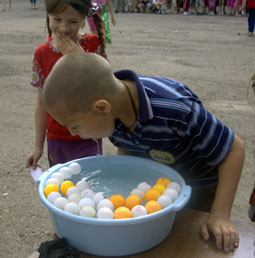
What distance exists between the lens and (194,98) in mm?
1415

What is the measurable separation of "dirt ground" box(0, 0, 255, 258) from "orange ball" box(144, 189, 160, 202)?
4.37 feet

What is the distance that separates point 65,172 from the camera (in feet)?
4.70

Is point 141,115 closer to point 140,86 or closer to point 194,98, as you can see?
point 140,86

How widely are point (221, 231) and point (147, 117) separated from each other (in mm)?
459

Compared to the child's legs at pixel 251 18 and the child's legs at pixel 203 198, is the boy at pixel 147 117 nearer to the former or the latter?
the child's legs at pixel 203 198

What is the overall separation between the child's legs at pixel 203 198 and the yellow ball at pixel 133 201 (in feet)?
1.74

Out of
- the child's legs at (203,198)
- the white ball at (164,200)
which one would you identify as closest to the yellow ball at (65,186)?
the white ball at (164,200)

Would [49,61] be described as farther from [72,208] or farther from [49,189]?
[72,208]

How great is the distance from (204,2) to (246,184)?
53.0ft

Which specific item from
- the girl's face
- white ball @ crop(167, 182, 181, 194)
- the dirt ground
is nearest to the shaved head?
white ball @ crop(167, 182, 181, 194)

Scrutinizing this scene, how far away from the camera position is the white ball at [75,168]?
1461 millimetres

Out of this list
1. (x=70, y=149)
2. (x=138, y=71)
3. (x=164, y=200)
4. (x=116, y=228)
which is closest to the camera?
(x=116, y=228)

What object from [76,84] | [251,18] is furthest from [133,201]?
[251,18]

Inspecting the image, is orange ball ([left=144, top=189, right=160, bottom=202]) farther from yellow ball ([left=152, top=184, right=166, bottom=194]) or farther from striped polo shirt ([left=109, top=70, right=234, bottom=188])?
striped polo shirt ([left=109, top=70, right=234, bottom=188])
